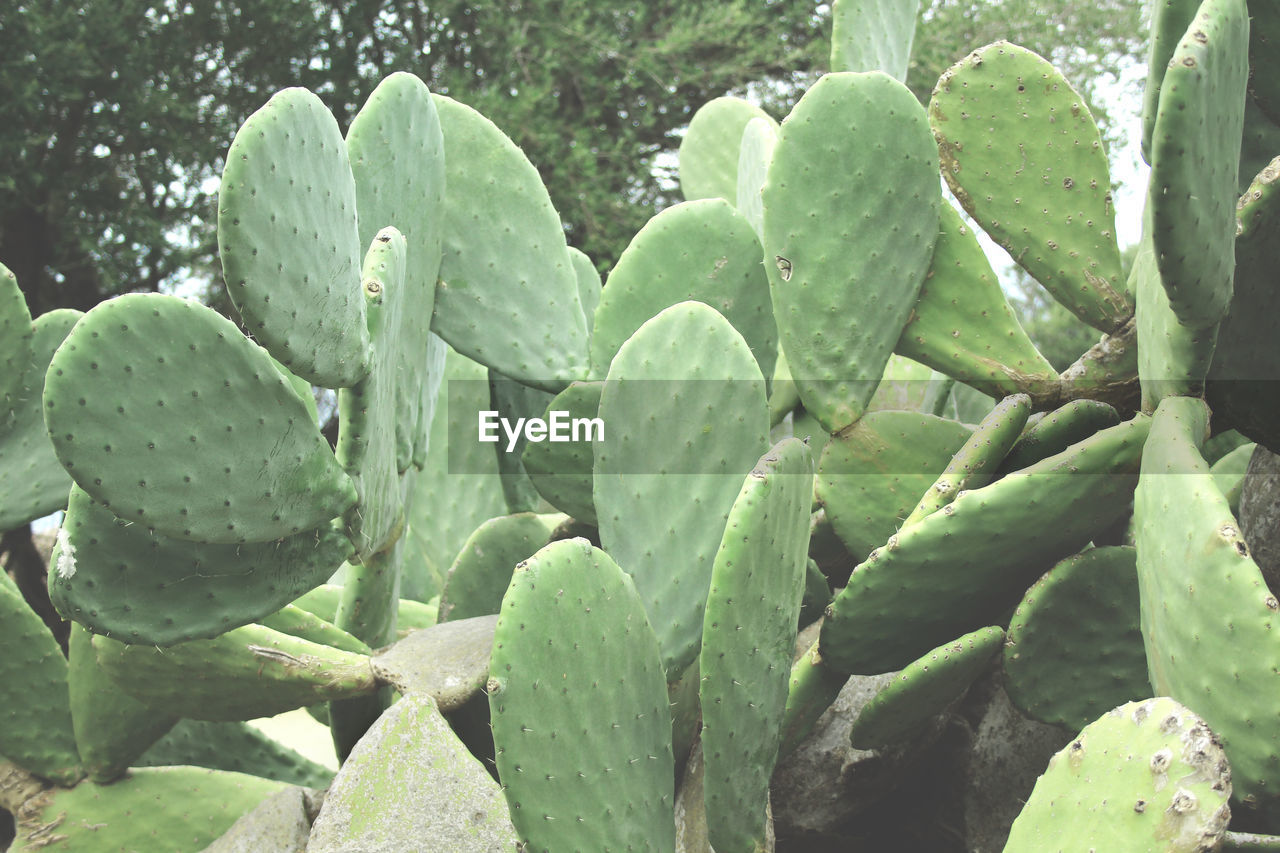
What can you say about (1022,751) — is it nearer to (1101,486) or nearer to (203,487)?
(1101,486)

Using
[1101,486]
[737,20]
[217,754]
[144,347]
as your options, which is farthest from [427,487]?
[737,20]

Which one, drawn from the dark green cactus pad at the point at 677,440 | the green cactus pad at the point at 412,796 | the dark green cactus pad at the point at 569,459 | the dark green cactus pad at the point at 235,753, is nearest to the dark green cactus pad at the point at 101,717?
the dark green cactus pad at the point at 235,753

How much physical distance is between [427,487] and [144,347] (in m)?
1.15

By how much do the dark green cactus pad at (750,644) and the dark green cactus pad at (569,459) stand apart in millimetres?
435

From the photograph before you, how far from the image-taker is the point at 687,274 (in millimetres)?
1566

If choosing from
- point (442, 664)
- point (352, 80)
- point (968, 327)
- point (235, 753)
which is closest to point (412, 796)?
point (442, 664)

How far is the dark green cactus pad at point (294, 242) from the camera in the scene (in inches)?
42.1

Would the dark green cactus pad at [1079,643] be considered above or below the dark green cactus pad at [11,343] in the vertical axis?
below

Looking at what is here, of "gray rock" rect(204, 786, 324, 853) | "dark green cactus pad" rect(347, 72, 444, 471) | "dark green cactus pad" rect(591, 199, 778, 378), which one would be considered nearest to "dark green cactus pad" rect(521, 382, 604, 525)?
"dark green cactus pad" rect(591, 199, 778, 378)

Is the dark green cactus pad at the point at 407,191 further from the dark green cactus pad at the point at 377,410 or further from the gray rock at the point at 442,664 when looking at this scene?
the gray rock at the point at 442,664

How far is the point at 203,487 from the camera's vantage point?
43.5 inches

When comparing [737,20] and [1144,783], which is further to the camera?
[737,20]

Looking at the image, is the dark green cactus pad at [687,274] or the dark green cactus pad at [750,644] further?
the dark green cactus pad at [687,274]

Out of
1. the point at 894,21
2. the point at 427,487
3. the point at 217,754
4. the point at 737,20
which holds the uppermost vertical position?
the point at 894,21
